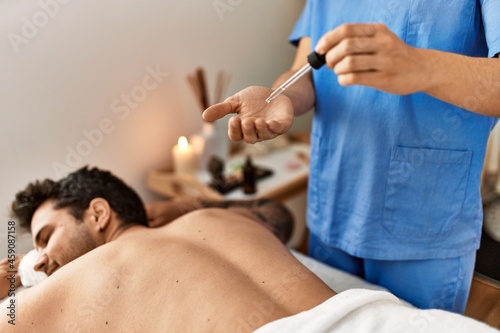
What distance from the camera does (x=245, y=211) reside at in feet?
4.80

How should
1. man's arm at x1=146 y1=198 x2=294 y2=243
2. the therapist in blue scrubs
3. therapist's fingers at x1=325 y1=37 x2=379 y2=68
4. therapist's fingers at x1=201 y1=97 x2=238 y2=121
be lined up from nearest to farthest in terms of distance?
therapist's fingers at x1=325 y1=37 x2=379 y2=68, therapist's fingers at x1=201 y1=97 x2=238 y2=121, the therapist in blue scrubs, man's arm at x1=146 y1=198 x2=294 y2=243

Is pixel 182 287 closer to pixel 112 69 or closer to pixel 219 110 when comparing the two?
pixel 219 110

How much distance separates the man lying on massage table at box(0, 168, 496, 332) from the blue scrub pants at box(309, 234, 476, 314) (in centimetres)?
26

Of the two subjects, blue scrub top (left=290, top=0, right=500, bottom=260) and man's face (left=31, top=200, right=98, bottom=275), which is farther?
man's face (left=31, top=200, right=98, bottom=275)

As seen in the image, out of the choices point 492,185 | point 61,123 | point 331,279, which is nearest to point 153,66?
point 61,123

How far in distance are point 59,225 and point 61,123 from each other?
0.34m

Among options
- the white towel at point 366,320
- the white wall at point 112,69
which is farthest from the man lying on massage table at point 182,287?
the white wall at point 112,69

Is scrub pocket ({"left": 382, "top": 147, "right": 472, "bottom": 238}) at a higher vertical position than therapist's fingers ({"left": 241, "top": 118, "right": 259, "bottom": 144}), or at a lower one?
lower

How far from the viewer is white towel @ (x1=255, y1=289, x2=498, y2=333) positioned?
831 mm

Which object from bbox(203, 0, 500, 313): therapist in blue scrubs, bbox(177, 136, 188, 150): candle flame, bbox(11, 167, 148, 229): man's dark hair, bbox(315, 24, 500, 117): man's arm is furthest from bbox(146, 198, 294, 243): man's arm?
bbox(315, 24, 500, 117): man's arm

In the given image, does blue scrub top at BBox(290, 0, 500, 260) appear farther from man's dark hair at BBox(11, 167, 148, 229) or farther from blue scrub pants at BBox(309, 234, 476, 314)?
man's dark hair at BBox(11, 167, 148, 229)

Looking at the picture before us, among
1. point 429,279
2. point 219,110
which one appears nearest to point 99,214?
point 219,110

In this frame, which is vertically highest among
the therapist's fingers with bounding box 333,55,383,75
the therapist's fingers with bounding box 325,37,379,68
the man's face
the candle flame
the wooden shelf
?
the therapist's fingers with bounding box 325,37,379,68

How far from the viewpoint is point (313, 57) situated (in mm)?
835
